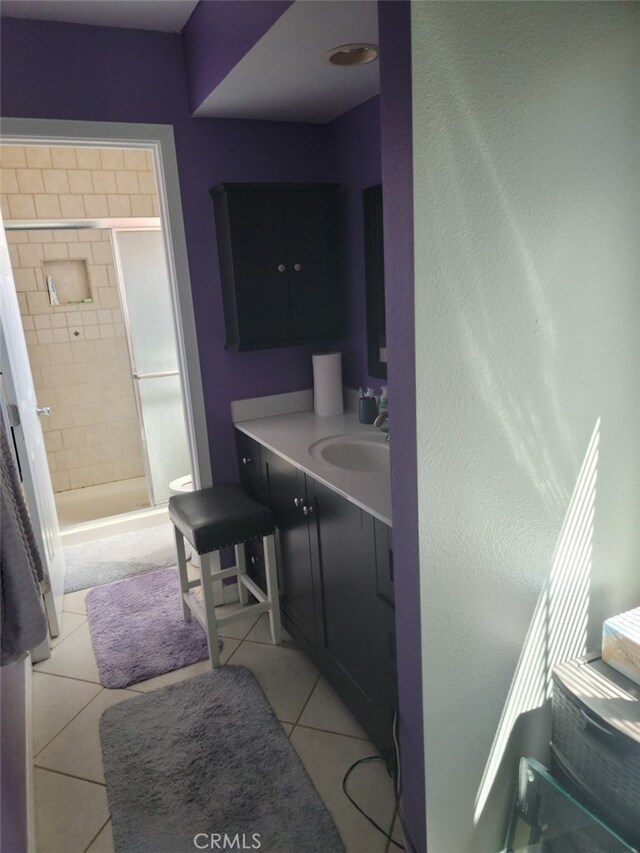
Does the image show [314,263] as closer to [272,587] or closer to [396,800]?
[272,587]

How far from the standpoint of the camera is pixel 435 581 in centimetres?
124

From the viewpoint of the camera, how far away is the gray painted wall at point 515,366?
1.08 meters

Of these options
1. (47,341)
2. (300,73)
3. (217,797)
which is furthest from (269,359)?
(47,341)

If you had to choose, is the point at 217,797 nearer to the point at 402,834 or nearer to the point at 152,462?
the point at 402,834

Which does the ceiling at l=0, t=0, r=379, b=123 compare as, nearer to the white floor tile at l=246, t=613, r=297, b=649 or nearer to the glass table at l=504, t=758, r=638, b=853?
the glass table at l=504, t=758, r=638, b=853

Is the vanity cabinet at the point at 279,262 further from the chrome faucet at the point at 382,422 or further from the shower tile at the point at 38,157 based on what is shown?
the shower tile at the point at 38,157

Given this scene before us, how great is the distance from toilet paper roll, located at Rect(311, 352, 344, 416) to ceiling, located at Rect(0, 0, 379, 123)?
3.40 ft

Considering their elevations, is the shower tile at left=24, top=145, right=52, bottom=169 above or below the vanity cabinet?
above

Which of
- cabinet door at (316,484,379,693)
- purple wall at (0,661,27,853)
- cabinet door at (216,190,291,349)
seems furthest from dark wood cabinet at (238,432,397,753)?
purple wall at (0,661,27,853)

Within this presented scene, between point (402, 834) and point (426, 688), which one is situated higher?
point (426, 688)

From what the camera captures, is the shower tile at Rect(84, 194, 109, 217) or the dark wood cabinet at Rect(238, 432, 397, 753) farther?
the shower tile at Rect(84, 194, 109, 217)

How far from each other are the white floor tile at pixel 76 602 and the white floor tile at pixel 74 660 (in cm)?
22

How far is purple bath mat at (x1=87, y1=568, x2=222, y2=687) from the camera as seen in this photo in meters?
2.36

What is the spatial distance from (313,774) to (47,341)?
3.50 metres
